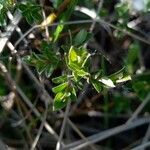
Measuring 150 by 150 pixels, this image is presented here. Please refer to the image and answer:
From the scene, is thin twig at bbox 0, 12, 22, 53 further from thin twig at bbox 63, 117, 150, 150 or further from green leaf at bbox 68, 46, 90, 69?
thin twig at bbox 63, 117, 150, 150

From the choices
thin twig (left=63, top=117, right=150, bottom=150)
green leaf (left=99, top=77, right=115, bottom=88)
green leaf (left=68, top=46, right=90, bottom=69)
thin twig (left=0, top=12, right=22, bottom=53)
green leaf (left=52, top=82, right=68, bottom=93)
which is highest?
thin twig (left=0, top=12, right=22, bottom=53)

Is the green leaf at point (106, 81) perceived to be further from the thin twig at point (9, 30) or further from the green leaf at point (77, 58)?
the thin twig at point (9, 30)

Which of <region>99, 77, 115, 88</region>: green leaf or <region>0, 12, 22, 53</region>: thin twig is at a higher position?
<region>0, 12, 22, 53</region>: thin twig

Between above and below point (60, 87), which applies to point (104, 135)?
below

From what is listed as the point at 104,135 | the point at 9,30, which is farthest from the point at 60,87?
the point at 104,135

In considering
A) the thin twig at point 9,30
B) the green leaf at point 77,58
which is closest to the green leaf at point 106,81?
the green leaf at point 77,58

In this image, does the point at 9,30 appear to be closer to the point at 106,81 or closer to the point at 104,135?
the point at 106,81

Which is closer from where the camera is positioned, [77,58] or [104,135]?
[77,58]

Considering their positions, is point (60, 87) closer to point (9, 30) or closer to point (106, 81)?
point (106, 81)

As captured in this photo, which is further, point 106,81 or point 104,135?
point 104,135

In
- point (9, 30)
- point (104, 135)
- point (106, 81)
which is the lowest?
point (104, 135)

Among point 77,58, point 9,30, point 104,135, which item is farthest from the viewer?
point 104,135

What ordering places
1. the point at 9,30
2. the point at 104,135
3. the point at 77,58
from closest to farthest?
the point at 77,58 → the point at 9,30 → the point at 104,135

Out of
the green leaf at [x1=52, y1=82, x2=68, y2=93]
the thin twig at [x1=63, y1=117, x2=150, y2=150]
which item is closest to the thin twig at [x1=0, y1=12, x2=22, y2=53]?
the green leaf at [x1=52, y1=82, x2=68, y2=93]
